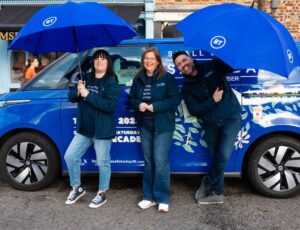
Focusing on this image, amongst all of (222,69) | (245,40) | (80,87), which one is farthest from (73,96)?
(245,40)

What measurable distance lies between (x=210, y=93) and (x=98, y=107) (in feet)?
3.48

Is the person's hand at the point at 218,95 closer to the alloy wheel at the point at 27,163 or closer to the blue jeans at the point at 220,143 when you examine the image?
the blue jeans at the point at 220,143

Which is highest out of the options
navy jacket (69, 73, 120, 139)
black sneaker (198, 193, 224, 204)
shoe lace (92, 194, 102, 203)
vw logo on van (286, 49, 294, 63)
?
vw logo on van (286, 49, 294, 63)

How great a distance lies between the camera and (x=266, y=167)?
414 centimetres

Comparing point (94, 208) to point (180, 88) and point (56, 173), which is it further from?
point (180, 88)

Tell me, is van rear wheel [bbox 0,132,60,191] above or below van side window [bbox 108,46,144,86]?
below

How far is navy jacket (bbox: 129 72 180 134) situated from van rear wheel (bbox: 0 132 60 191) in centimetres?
118

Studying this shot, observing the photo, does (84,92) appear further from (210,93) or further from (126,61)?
(210,93)

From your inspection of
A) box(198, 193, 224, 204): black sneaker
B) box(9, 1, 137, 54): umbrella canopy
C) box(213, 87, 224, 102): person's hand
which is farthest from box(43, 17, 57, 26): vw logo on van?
box(198, 193, 224, 204): black sneaker

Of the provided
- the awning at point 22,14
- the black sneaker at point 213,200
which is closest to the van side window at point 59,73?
the black sneaker at point 213,200

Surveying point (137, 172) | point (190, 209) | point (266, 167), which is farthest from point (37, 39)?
point (266, 167)

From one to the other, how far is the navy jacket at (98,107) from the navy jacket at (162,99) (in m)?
0.22

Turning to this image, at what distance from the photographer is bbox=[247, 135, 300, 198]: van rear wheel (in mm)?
4086

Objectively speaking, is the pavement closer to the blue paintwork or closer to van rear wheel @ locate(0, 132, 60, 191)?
van rear wheel @ locate(0, 132, 60, 191)
